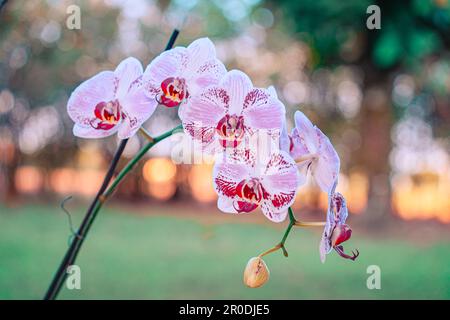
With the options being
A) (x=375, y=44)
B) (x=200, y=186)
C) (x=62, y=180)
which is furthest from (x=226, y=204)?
(x=62, y=180)

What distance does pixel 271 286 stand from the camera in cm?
263

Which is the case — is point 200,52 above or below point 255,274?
above

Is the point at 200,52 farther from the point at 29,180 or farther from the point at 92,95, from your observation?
the point at 29,180

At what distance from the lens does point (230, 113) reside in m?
0.31

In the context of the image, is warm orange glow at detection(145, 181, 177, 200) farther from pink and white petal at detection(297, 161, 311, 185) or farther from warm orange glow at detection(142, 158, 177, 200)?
pink and white petal at detection(297, 161, 311, 185)

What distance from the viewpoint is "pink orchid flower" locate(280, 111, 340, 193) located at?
1.02ft

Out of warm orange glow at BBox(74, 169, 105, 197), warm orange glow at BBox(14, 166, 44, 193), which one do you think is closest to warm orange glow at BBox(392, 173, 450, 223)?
warm orange glow at BBox(74, 169, 105, 197)

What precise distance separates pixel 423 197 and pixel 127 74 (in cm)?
561

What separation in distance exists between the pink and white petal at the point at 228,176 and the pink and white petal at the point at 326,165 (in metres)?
0.05

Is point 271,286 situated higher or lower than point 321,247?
lower

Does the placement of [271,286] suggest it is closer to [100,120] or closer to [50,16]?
[100,120]

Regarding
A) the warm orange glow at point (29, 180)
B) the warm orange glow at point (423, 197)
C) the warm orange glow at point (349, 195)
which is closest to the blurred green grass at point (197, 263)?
the warm orange glow at point (349, 195)

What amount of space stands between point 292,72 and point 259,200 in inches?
193
